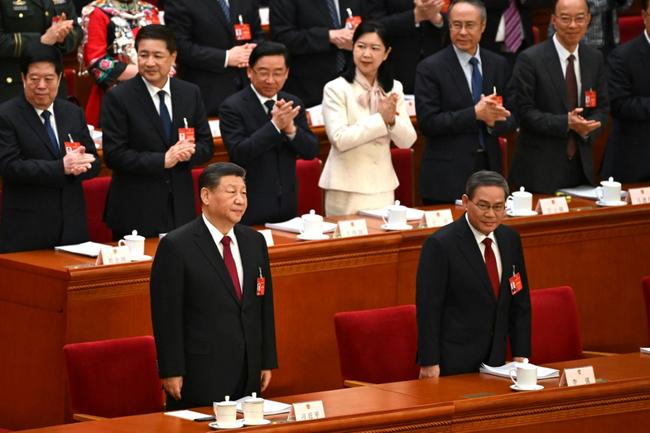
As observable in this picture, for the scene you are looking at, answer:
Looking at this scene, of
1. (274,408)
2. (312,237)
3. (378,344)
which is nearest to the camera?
(274,408)

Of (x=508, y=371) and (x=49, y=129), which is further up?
(x=49, y=129)

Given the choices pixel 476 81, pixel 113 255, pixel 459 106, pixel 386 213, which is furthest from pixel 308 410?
pixel 476 81

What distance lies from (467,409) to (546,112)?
283cm

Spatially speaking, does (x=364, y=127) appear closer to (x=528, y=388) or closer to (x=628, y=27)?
(x=528, y=388)

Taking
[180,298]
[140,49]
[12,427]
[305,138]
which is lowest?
[12,427]

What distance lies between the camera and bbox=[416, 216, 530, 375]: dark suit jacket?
514cm

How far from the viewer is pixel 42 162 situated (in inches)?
234

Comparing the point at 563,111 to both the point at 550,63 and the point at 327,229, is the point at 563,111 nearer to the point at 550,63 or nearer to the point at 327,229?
the point at 550,63

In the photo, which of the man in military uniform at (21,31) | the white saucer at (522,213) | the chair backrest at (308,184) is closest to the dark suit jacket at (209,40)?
the man in military uniform at (21,31)

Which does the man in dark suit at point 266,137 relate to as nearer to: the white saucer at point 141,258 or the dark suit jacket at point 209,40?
the white saucer at point 141,258

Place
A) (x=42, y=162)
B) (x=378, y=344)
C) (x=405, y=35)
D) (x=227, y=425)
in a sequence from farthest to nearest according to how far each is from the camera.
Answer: (x=405, y=35) < (x=42, y=162) < (x=378, y=344) < (x=227, y=425)

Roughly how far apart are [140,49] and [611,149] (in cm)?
266

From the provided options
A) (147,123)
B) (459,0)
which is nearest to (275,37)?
(459,0)

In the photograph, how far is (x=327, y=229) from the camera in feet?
20.9
